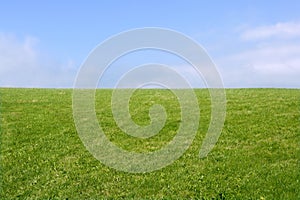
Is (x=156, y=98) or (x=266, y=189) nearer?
(x=266, y=189)

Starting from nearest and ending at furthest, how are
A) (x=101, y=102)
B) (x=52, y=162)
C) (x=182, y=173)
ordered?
1. (x=182, y=173)
2. (x=52, y=162)
3. (x=101, y=102)

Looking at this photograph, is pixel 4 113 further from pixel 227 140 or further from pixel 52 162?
pixel 227 140

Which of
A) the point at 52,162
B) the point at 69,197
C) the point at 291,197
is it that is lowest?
the point at 291,197

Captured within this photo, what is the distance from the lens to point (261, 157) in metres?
19.0

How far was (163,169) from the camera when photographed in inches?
706

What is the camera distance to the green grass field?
1611 centimetres

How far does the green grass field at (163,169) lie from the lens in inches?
634

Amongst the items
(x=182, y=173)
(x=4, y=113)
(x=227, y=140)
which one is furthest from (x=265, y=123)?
(x=4, y=113)

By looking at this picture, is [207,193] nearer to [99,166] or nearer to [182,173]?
[182,173]

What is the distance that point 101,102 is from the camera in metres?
30.4

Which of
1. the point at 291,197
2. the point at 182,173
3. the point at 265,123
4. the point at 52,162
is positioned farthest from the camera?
the point at 265,123

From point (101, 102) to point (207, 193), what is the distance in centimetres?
1600

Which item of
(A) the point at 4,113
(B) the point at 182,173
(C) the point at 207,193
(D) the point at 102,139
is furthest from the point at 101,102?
(C) the point at 207,193

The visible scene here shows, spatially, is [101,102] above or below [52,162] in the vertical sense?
above
